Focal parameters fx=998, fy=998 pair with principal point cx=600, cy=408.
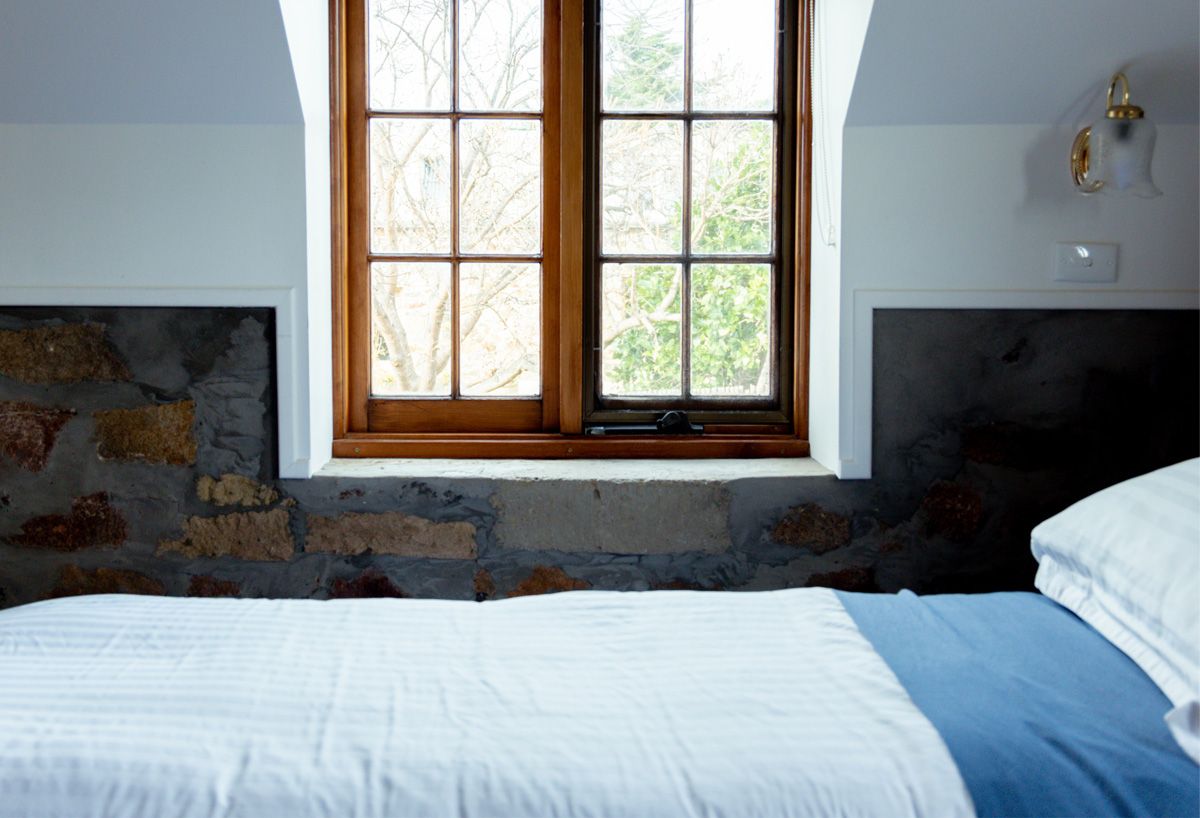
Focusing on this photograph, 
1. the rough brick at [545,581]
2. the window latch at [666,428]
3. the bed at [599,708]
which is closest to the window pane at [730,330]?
the window latch at [666,428]

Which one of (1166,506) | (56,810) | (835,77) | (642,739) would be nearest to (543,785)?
(642,739)

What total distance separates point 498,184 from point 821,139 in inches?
32.1

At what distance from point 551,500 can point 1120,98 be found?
1.58 metres

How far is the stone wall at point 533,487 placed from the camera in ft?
7.62

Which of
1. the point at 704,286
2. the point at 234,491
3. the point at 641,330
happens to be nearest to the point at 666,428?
the point at 641,330

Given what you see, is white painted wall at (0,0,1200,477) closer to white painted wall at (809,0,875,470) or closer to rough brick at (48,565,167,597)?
white painted wall at (809,0,875,470)

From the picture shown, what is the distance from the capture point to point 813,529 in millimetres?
2352

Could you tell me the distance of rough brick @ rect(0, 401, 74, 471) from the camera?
232 cm

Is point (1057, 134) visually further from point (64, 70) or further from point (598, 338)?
point (64, 70)

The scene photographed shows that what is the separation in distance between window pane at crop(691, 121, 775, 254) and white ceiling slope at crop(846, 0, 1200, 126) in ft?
1.07

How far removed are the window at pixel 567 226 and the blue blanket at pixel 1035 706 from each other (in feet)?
3.45

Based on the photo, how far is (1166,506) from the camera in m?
1.40

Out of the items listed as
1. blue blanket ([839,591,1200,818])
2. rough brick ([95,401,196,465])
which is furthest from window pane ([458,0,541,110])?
blue blanket ([839,591,1200,818])

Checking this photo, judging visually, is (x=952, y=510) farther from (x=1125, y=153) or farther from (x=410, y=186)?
(x=410, y=186)
